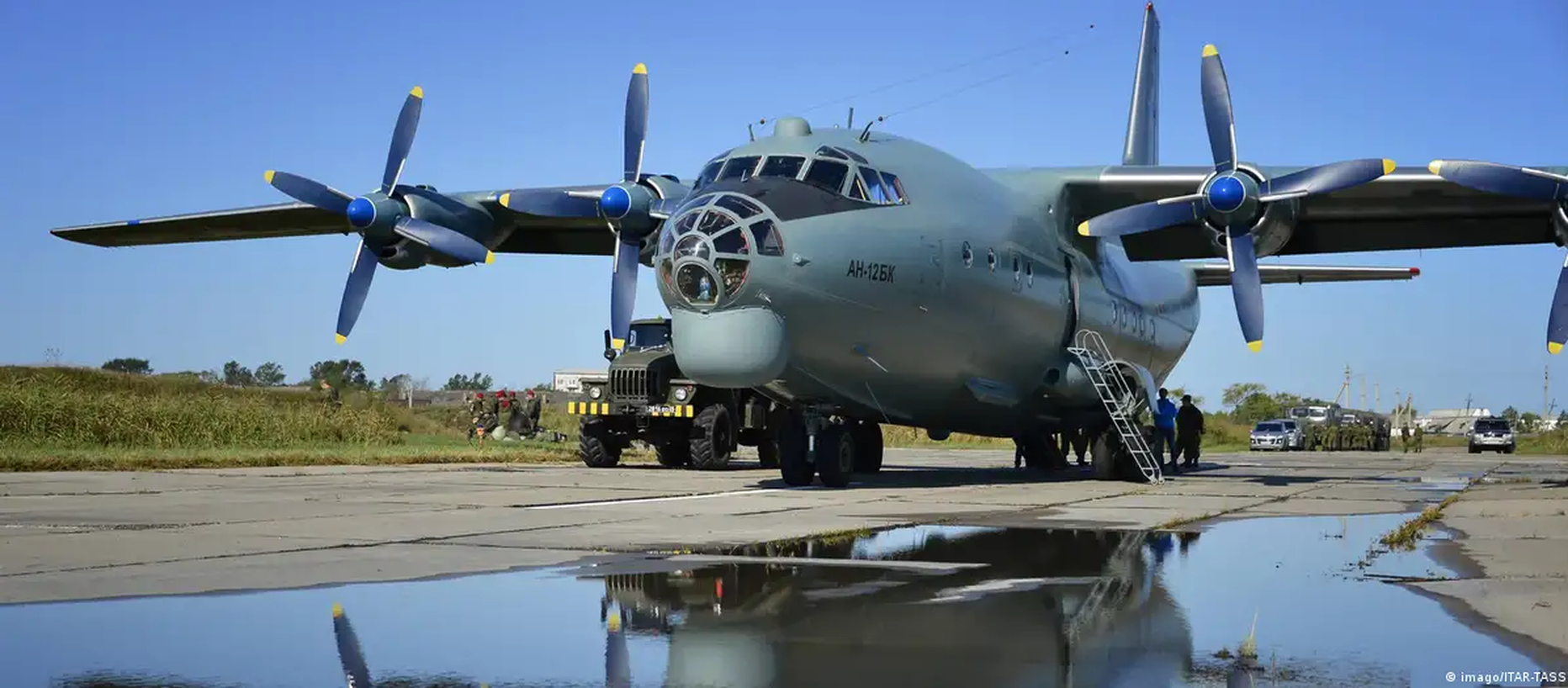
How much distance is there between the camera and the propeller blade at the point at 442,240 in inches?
850

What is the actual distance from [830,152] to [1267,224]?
254 inches

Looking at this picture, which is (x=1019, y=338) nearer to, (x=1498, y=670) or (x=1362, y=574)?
(x=1362, y=574)

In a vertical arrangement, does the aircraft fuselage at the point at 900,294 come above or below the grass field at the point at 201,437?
above

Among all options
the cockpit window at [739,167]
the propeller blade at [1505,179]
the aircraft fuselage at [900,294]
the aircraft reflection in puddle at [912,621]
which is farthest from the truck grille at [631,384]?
the aircraft reflection in puddle at [912,621]

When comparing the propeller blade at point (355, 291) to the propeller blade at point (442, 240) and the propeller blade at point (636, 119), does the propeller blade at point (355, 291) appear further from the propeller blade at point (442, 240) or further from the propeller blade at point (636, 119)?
the propeller blade at point (636, 119)

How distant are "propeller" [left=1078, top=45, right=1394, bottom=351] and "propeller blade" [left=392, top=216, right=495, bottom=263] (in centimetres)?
921

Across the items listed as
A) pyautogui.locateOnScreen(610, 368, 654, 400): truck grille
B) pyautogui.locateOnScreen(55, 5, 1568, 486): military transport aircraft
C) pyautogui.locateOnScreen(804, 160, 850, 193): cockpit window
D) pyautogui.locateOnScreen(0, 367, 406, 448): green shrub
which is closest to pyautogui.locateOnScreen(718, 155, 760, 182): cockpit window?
pyautogui.locateOnScreen(55, 5, 1568, 486): military transport aircraft

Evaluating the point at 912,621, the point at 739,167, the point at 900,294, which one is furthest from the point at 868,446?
the point at 912,621

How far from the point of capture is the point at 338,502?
1304 cm

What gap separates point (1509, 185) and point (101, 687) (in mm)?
17838

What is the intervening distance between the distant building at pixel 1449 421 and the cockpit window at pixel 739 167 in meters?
100.0

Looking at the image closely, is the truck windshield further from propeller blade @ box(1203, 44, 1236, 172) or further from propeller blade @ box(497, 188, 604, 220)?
propeller blade @ box(1203, 44, 1236, 172)

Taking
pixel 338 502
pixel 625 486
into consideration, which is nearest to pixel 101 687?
pixel 338 502

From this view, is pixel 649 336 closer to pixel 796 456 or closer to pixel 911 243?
pixel 796 456
